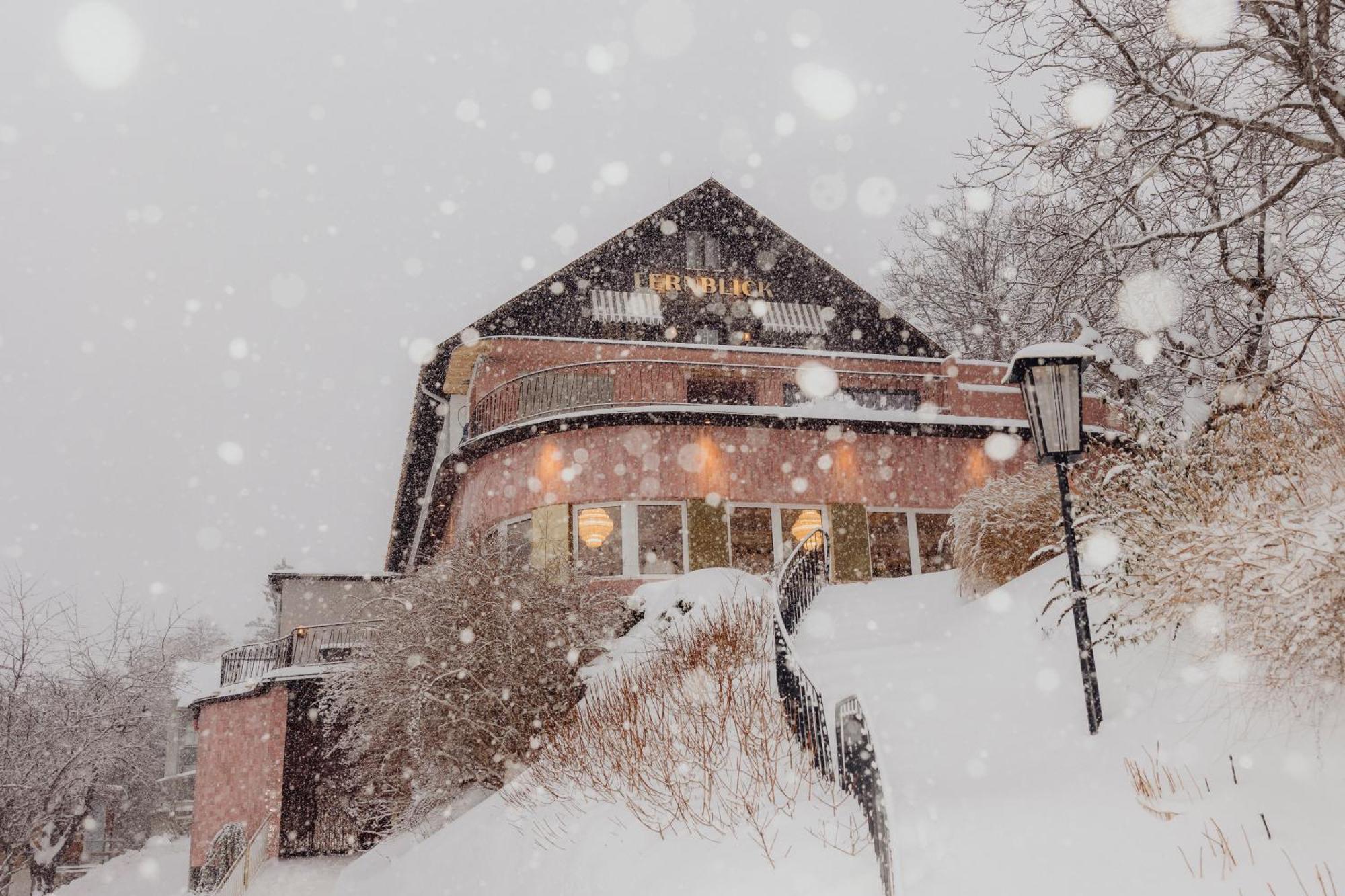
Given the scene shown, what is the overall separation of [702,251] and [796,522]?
27.1 feet

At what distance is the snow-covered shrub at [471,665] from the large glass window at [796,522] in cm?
482

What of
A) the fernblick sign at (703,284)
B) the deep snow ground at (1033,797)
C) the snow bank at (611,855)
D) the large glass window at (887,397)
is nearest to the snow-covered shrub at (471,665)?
the snow bank at (611,855)

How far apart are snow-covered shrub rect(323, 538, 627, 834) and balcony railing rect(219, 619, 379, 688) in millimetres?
6812

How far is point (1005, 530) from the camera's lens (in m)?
10.6

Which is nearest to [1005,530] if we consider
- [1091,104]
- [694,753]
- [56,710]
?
[1091,104]

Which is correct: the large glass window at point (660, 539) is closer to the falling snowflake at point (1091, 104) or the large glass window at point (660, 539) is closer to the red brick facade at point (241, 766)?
the red brick facade at point (241, 766)

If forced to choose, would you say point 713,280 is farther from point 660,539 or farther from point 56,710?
point 56,710

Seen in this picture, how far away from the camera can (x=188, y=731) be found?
44750 mm

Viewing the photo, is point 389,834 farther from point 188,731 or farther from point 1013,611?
point 188,731

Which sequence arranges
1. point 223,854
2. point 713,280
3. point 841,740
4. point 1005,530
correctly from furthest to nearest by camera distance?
point 713,280
point 223,854
point 1005,530
point 841,740

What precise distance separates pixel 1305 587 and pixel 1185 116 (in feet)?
16.7

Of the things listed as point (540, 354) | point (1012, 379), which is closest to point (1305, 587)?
point (1012, 379)

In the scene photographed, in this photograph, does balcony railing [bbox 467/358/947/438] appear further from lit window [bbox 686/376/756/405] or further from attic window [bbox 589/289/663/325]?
attic window [bbox 589/289/663/325]

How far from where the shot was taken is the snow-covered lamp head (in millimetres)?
6934
